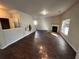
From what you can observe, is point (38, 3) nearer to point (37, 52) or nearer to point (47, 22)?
point (37, 52)

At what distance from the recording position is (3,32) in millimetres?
3363

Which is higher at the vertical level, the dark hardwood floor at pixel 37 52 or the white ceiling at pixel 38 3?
the white ceiling at pixel 38 3

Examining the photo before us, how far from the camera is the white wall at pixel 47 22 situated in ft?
31.3

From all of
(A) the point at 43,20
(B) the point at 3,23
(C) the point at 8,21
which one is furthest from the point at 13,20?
(A) the point at 43,20

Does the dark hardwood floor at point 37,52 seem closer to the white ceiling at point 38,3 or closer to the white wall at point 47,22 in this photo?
the white ceiling at point 38,3

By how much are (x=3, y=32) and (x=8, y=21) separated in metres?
2.48

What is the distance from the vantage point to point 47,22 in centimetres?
1014

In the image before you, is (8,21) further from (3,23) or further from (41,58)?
(41,58)

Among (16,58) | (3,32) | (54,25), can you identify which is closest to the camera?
(16,58)

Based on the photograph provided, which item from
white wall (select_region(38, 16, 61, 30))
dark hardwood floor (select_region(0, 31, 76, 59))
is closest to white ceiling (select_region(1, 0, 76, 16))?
dark hardwood floor (select_region(0, 31, 76, 59))

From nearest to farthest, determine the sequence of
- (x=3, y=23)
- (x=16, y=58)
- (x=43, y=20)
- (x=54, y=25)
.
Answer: (x=16, y=58) < (x=3, y=23) < (x=54, y=25) < (x=43, y=20)

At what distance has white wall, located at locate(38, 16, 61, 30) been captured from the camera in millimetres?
9529

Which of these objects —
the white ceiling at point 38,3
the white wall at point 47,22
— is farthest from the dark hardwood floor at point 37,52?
the white wall at point 47,22

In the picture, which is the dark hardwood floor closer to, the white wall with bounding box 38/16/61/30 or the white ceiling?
the white ceiling
